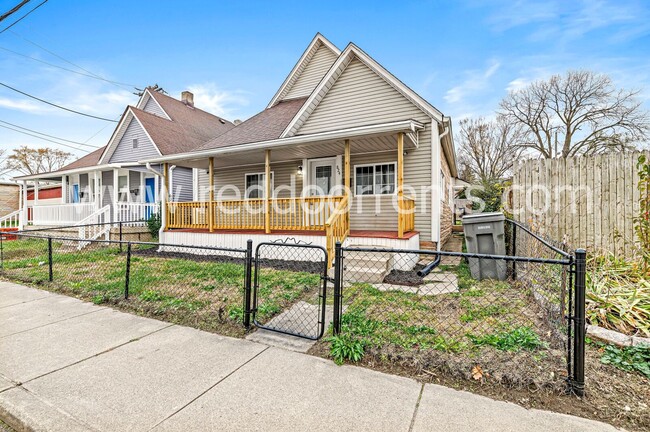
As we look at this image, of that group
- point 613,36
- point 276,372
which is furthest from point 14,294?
point 613,36

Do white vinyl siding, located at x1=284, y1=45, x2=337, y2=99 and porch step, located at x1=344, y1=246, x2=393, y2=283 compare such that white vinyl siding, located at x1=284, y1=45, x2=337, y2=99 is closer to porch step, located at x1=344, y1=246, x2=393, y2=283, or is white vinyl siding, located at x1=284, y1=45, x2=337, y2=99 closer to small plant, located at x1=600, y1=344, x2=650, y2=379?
porch step, located at x1=344, y1=246, x2=393, y2=283

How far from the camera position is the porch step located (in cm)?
555

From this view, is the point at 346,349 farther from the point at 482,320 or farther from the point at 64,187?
the point at 64,187

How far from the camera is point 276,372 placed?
2510mm

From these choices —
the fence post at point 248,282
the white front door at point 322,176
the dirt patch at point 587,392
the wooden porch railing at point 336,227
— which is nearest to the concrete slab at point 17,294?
the fence post at point 248,282

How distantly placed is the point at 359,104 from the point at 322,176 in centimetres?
250

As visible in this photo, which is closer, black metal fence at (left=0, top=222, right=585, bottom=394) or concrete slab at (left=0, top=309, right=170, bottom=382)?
black metal fence at (left=0, top=222, right=585, bottom=394)

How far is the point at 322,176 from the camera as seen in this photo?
966cm

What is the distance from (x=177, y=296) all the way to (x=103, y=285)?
1675 millimetres

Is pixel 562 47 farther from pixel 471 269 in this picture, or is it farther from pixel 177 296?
pixel 177 296

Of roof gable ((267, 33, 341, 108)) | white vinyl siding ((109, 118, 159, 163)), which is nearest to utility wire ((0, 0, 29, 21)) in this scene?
white vinyl siding ((109, 118, 159, 163))

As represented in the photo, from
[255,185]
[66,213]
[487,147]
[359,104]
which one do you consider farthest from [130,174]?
[487,147]

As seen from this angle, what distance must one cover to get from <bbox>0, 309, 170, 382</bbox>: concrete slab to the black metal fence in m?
0.35

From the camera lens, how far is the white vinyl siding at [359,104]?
8.55 meters
